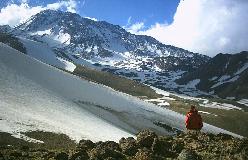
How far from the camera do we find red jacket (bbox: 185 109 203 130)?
33.2 metres

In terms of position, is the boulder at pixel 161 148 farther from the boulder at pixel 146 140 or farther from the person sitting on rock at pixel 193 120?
the person sitting on rock at pixel 193 120

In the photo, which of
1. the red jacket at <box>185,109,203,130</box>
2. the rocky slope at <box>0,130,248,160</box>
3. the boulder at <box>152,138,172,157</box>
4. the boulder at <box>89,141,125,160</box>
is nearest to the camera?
the rocky slope at <box>0,130,248,160</box>

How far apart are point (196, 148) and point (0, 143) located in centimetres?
1527

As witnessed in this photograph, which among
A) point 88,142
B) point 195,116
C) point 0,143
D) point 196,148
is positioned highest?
point 195,116

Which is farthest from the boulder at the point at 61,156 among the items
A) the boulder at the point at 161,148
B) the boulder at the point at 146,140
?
the boulder at the point at 161,148

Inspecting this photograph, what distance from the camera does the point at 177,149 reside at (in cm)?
2598

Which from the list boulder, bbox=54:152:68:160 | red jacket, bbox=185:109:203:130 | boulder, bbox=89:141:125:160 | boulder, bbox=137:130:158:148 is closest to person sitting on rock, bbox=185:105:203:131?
red jacket, bbox=185:109:203:130

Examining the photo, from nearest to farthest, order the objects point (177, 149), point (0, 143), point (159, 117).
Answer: point (177, 149), point (0, 143), point (159, 117)

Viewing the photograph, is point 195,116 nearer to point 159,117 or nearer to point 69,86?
point 69,86

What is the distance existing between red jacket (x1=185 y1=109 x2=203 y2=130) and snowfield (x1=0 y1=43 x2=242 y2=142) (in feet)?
44.3

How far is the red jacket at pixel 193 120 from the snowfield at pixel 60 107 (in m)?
13.5

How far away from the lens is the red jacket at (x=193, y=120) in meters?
33.2

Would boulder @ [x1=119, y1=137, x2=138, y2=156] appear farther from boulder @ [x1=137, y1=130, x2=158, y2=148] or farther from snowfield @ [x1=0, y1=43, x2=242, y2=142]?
snowfield @ [x1=0, y1=43, x2=242, y2=142]

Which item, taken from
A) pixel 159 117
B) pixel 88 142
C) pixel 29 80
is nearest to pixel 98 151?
pixel 88 142
